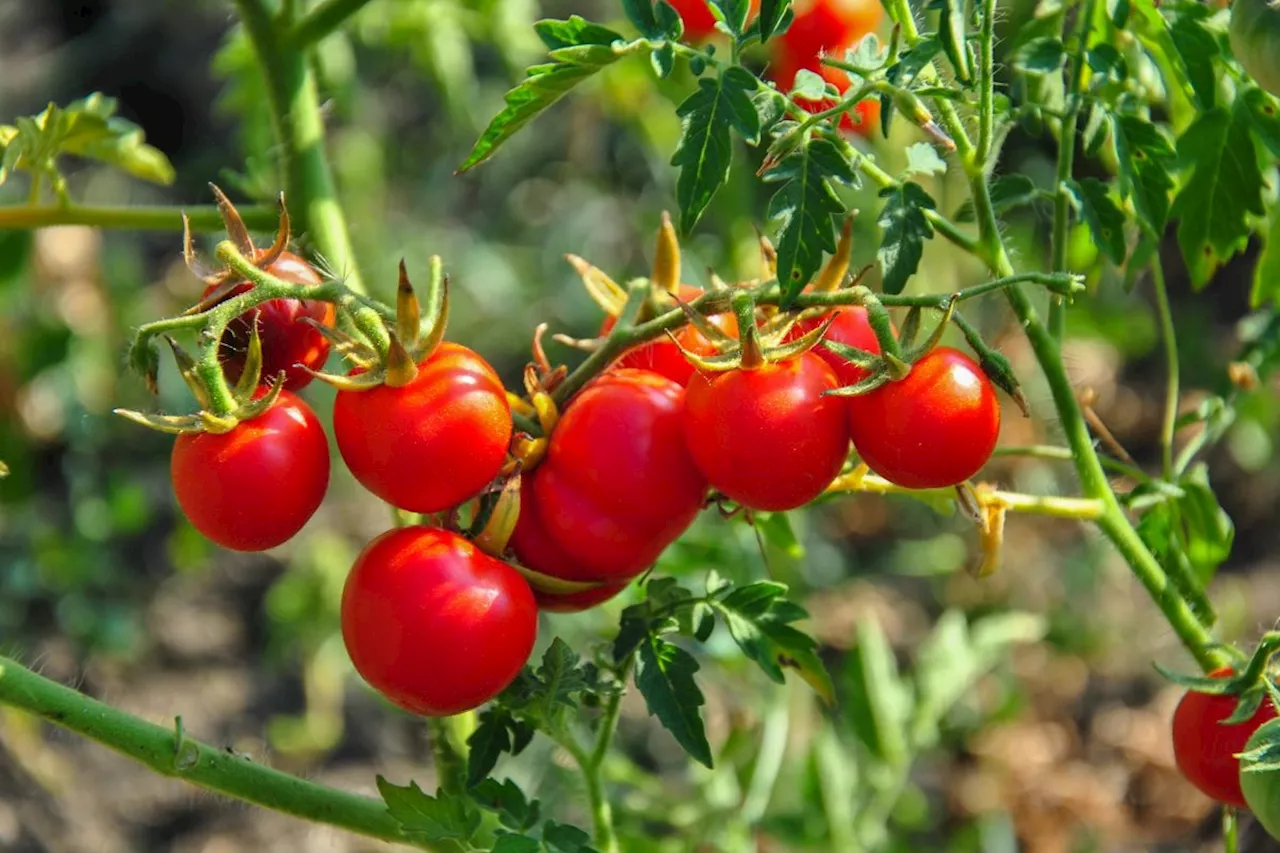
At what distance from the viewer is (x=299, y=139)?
131 centimetres

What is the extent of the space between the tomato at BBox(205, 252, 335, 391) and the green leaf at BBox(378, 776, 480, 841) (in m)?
0.32

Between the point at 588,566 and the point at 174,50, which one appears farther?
the point at 174,50

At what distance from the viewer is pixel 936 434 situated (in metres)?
0.89

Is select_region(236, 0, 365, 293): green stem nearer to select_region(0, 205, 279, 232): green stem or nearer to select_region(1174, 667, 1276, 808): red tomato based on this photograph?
select_region(0, 205, 279, 232): green stem

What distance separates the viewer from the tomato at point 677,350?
102 centimetres

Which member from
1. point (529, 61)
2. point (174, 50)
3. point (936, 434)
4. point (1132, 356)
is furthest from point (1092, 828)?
point (174, 50)

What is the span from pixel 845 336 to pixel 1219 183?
0.36 meters

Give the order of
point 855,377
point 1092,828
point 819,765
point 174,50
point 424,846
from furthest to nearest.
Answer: point 174,50
point 1092,828
point 819,765
point 424,846
point 855,377

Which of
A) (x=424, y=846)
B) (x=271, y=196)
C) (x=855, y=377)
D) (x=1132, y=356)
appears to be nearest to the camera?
(x=855, y=377)

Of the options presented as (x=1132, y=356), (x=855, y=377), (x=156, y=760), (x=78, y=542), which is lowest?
(x=1132, y=356)

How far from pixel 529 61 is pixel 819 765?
133cm

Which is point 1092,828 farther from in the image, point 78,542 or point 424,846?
point 78,542

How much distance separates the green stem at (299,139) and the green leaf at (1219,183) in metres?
0.72

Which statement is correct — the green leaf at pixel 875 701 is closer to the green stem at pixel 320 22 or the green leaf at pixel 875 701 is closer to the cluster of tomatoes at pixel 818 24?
the cluster of tomatoes at pixel 818 24
